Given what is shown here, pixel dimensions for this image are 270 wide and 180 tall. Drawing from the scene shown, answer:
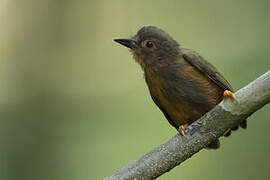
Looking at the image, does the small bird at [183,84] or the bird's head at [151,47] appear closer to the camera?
the small bird at [183,84]

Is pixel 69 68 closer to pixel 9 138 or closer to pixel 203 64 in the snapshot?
pixel 9 138

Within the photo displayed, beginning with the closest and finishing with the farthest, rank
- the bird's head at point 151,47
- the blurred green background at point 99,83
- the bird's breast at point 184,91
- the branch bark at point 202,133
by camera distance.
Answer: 1. the branch bark at point 202,133
2. the bird's breast at point 184,91
3. the bird's head at point 151,47
4. the blurred green background at point 99,83

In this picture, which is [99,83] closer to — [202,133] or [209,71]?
[209,71]

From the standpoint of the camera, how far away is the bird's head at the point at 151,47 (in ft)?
13.7

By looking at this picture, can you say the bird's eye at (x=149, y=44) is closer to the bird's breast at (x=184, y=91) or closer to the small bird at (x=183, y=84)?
the small bird at (x=183, y=84)

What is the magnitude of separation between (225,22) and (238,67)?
172cm

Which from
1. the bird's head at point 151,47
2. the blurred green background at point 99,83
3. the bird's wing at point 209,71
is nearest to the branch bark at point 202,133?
the bird's wing at point 209,71

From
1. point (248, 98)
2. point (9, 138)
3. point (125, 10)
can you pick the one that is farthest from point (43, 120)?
point (248, 98)

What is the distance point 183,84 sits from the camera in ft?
12.9

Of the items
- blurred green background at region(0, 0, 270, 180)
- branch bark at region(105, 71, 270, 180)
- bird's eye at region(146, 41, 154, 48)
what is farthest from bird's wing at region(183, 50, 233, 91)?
blurred green background at region(0, 0, 270, 180)

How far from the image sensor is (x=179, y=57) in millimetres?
4117

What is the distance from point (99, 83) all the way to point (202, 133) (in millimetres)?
4505

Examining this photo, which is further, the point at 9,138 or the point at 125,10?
the point at 125,10

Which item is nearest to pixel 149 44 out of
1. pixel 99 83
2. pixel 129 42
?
pixel 129 42
